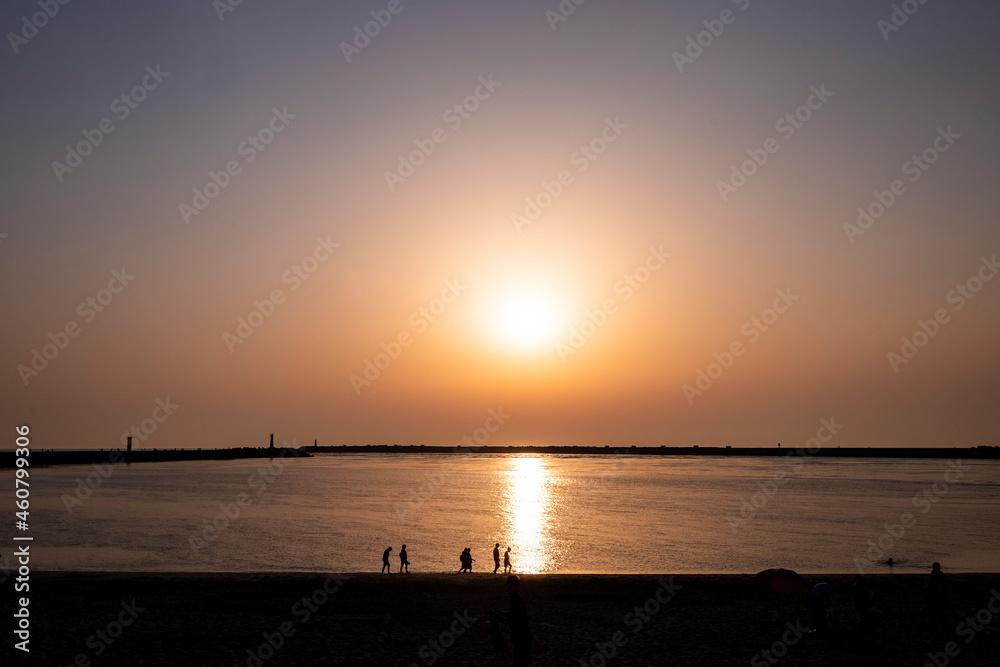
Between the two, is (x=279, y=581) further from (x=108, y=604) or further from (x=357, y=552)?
(x=357, y=552)

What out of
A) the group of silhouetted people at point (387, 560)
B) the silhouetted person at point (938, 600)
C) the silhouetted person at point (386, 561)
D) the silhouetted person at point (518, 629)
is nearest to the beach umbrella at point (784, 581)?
the silhouetted person at point (938, 600)

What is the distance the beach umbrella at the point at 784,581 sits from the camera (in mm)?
20703

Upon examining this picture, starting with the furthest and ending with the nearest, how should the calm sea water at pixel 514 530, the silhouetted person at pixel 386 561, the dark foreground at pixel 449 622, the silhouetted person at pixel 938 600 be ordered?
1. the calm sea water at pixel 514 530
2. the silhouetted person at pixel 386 561
3. the silhouetted person at pixel 938 600
4. the dark foreground at pixel 449 622

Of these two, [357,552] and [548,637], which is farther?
[357,552]

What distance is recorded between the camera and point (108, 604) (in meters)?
23.3

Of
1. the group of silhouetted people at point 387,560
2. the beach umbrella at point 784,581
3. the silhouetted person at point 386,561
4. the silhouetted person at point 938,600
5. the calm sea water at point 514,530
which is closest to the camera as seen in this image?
the silhouetted person at point 938,600

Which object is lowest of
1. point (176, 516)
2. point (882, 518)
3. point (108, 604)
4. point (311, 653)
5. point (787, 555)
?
point (311, 653)

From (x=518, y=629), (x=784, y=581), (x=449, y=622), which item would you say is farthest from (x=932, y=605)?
(x=518, y=629)

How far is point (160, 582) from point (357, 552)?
2096 centimetres

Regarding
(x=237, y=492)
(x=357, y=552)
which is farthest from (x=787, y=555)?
(x=237, y=492)

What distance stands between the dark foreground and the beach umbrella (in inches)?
39.7

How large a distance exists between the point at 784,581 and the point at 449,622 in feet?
30.6

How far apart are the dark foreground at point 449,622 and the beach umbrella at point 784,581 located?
1.01 m

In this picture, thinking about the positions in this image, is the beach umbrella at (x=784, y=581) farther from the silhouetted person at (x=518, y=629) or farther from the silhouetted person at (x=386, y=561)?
the silhouetted person at (x=386, y=561)
